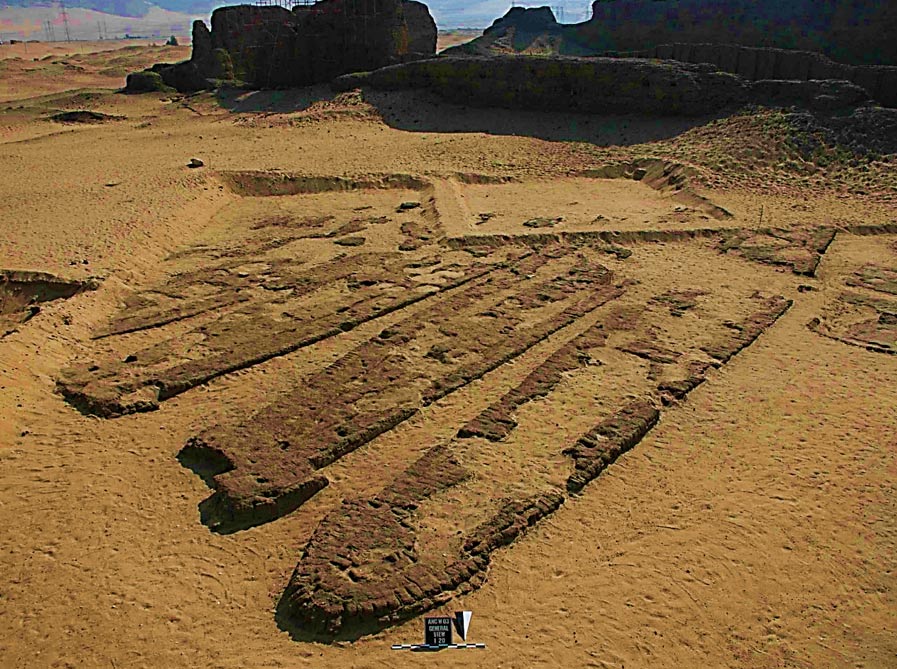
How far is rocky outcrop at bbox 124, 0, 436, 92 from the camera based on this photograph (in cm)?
1980

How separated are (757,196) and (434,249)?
5.85 metres

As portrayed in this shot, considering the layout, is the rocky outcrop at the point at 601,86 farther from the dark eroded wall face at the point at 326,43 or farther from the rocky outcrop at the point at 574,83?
the dark eroded wall face at the point at 326,43

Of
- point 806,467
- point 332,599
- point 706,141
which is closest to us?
point 332,599

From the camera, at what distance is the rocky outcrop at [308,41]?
1980 centimetres

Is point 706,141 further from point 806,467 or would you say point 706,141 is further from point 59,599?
point 59,599

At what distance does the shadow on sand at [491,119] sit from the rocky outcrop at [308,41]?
1201mm

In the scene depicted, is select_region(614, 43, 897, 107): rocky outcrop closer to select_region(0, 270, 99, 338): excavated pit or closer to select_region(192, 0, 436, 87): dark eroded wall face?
select_region(192, 0, 436, 87): dark eroded wall face

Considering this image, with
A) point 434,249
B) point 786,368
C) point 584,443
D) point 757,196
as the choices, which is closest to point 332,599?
point 584,443

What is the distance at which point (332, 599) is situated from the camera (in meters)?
3.82

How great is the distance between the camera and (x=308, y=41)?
65.9ft

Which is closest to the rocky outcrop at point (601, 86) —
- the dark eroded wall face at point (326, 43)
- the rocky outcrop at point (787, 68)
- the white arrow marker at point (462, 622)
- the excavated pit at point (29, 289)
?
the rocky outcrop at point (787, 68)

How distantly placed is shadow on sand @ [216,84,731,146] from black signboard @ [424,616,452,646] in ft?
40.4

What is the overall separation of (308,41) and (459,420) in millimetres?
17350

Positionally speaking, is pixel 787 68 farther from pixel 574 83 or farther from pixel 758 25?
pixel 758 25
